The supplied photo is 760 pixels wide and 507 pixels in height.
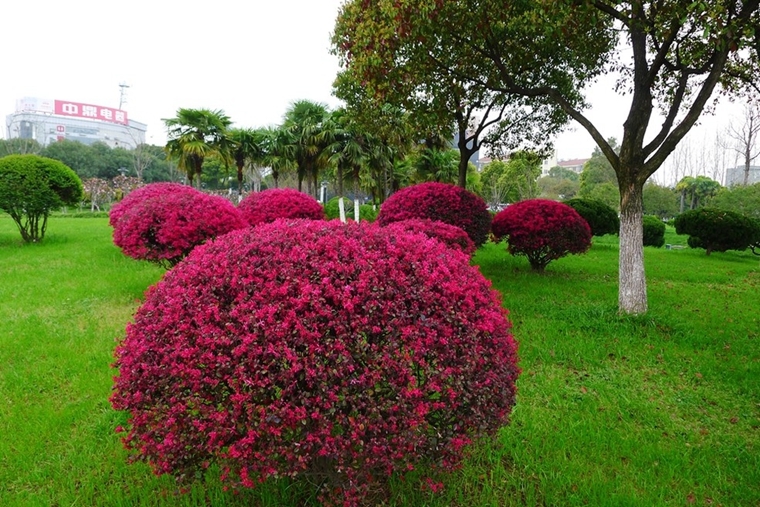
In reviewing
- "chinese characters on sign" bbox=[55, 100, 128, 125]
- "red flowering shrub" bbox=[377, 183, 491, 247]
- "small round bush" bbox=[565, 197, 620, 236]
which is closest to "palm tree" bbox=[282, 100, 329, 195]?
"small round bush" bbox=[565, 197, 620, 236]

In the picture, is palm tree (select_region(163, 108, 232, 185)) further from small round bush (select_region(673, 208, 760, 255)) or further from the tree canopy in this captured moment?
small round bush (select_region(673, 208, 760, 255))

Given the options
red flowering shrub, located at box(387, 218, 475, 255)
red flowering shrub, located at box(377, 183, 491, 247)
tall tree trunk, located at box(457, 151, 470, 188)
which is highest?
tall tree trunk, located at box(457, 151, 470, 188)

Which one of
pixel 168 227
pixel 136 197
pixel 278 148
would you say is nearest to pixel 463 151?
pixel 168 227

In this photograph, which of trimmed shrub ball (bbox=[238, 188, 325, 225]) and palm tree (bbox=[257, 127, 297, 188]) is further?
palm tree (bbox=[257, 127, 297, 188])

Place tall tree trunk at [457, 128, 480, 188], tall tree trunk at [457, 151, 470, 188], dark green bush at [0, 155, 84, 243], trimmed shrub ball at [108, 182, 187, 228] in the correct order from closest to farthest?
trimmed shrub ball at [108, 182, 187, 228] → dark green bush at [0, 155, 84, 243] → tall tree trunk at [457, 128, 480, 188] → tall tree trunk at [457, 151, 470, 188]

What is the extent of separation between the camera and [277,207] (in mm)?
11383

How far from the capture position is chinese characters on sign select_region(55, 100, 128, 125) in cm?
8925

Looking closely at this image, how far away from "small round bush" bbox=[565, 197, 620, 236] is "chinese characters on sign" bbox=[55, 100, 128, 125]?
103m

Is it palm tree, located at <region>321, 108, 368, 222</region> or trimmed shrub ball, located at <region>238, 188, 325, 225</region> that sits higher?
palm tree, located at <region>321, 108, 368, 222</region>

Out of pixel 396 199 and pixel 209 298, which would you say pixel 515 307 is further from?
pixel 209 298

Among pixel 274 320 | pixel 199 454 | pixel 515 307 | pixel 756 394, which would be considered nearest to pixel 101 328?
pixel 199 454

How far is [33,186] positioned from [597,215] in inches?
623

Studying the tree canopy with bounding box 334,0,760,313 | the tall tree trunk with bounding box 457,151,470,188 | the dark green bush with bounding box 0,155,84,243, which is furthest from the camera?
the tall tree trunk with bounding box 457,151,470,188

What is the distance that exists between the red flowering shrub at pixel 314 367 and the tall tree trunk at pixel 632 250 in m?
4.25
